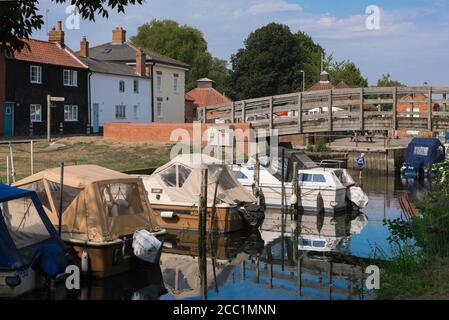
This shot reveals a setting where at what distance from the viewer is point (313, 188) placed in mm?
25812

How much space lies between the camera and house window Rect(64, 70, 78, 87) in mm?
45566

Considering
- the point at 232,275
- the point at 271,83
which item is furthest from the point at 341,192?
the point at 271,83

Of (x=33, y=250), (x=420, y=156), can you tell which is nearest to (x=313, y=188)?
(x=33, y=250)

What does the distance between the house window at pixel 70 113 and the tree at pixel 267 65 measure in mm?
37734

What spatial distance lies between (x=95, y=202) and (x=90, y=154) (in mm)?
20747

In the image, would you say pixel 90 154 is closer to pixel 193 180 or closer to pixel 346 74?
pixel 193 180

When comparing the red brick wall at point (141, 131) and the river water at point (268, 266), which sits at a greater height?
the red brick wall at point (141, 131)

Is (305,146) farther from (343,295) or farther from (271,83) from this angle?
(343,295)

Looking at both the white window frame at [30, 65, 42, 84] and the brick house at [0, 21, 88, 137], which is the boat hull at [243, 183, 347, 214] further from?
the white window frame at [30, 65, 42, 84]

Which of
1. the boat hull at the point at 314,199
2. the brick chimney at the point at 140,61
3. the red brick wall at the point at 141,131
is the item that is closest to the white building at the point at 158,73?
the brick chimney at the point at 140,61

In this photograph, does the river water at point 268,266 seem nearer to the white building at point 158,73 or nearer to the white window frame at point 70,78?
the white window frame at point 70,78

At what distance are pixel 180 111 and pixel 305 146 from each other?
15536mm

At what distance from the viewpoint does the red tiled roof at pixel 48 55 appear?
42.8 metres

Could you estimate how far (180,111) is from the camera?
60812mm
